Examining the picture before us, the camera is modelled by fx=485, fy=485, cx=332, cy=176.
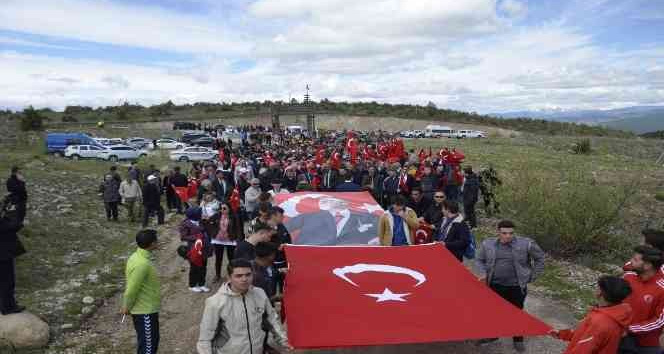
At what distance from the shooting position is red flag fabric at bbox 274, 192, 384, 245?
8633mm

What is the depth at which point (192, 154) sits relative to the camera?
3344 cm

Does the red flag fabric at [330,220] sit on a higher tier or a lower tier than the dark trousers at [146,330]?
higher

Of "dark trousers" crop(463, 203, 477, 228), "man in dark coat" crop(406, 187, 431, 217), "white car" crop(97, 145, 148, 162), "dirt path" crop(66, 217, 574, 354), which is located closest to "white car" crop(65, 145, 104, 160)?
"white car" crop(97, 145, 148, 162)

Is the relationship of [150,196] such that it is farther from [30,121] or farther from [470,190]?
[30,121]

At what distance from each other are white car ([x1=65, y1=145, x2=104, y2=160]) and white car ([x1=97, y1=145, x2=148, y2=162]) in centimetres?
36

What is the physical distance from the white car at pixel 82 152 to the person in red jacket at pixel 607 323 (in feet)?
109

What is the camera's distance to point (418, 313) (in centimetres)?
523

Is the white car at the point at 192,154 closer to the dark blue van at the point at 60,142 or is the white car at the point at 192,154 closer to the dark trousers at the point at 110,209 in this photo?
the dark blue van at the point at 60,142

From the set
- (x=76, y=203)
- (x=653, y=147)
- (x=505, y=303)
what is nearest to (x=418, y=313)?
(x=505, y=303)

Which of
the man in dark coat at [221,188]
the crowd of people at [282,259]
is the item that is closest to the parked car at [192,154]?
the crowd of people at [282,259]

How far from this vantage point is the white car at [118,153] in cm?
3203

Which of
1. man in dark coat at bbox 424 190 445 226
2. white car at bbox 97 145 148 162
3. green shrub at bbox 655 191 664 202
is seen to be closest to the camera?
man in dark coat at bbox 424 190 445 226

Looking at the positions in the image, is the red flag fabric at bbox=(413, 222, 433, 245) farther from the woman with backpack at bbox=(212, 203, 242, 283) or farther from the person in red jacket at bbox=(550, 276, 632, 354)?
the person in red jacket at bbox=(550, 276, 632, 354)

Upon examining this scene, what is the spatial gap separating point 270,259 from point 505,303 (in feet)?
8.92
